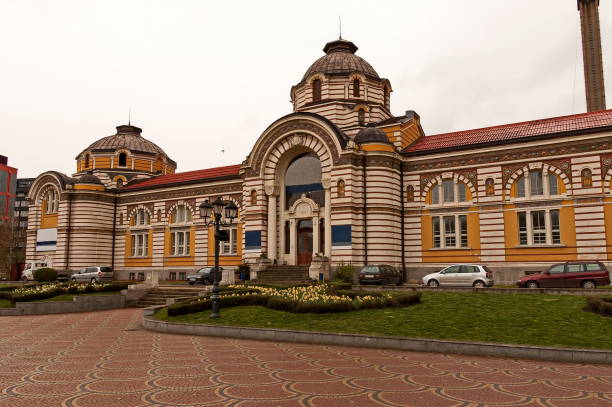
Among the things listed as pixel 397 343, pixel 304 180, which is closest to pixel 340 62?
pixel 304 180

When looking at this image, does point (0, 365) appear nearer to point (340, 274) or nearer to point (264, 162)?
point (340, 274)

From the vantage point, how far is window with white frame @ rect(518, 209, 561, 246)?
30953 mm

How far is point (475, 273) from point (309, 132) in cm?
1570

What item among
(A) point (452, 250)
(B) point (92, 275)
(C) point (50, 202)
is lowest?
(B) point (92, 275)

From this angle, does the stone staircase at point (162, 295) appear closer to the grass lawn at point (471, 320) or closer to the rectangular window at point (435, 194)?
the grass lawn at point (471, 320)

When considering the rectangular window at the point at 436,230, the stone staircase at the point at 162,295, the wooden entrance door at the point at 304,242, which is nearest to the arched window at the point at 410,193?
the rectangular window at the point at 436,230

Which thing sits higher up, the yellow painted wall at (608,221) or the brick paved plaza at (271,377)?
the yellow painted wall at (608,221)

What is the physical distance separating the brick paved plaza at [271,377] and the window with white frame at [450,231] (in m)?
21.5

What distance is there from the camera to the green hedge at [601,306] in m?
16.0

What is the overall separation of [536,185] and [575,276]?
8868mm

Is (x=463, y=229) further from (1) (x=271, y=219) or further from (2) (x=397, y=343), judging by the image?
(2) (x=397, y=343)

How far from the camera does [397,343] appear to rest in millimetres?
14258

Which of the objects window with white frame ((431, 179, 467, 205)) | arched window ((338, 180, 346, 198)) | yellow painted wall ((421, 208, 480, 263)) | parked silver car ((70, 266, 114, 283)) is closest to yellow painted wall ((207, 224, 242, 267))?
parked silver car ((70, 266, 114, 283))

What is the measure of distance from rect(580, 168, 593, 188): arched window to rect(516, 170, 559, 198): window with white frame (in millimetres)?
1437
